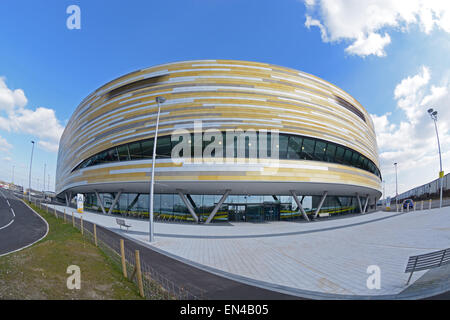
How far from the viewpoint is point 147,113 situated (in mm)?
22250

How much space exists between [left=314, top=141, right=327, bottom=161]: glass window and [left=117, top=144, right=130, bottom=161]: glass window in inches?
872

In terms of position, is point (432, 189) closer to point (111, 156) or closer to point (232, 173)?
point (232, 173)

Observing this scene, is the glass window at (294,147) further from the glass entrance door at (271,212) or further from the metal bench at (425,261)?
the metal bench at (425,261)

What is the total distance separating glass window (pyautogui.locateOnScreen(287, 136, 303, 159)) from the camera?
809 inches

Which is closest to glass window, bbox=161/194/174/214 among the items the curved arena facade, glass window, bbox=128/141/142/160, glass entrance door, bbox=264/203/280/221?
the curved arena facade

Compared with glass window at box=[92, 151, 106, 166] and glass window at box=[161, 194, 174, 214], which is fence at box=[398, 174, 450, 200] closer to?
glass window at box=[161, 194, 174, 214]

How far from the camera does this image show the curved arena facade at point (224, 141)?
63.3 ft

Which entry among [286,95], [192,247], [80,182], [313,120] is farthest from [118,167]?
[313,120]

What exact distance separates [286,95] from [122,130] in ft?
67.0

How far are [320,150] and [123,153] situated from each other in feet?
77.9

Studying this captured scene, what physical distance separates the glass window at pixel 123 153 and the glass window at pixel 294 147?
18606 millimetres

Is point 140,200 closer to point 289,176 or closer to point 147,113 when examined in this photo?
point 147,113

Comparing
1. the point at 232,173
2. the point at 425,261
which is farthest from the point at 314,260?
the point at 232,173

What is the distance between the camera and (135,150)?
22.2 metres
